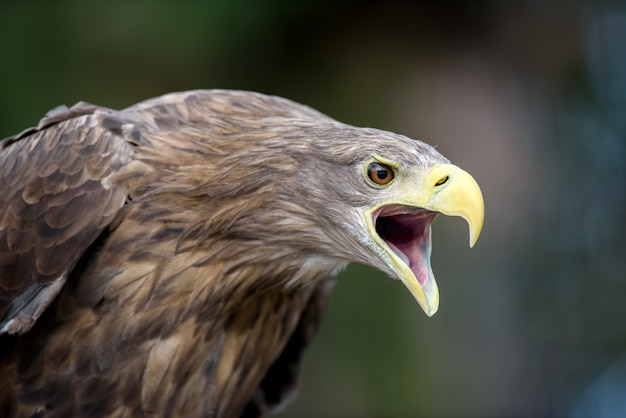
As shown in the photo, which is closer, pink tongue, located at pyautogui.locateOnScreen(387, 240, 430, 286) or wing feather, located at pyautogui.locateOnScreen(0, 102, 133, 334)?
pink tongue, located at pyautogui.locateOnScreen(387, 240, 430, 286)

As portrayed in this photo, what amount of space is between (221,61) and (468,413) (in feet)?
11.9

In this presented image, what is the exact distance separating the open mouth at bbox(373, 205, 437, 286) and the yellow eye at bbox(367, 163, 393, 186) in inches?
3.6

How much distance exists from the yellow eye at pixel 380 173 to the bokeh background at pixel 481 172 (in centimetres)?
459

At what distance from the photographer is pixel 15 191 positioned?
3.26 meters

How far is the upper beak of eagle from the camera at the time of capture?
2.79 m

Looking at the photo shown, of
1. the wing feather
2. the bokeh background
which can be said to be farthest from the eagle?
the bokeh background

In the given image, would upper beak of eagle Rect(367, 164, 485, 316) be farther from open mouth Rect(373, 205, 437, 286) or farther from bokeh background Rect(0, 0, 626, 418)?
bokeh background Rect(0, 0, 626, 418)

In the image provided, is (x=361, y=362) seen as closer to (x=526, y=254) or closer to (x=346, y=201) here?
(x=526, y=254)

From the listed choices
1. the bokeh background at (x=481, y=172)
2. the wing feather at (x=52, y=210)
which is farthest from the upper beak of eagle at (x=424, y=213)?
the bokeh background at (x=481, y=172)

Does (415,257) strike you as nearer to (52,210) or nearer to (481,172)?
(52,210)

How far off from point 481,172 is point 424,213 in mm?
5184

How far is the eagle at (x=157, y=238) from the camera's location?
121 inches

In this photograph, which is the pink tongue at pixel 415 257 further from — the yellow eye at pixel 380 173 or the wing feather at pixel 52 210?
the wing feather at pixel 52 210

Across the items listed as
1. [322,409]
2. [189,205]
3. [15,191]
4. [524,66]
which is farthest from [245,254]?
[524,66]
